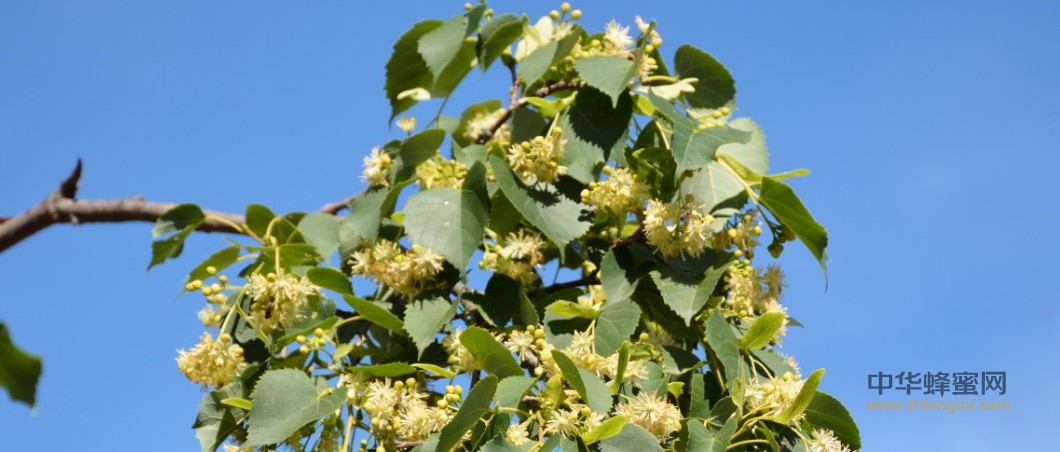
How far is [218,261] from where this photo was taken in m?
2.07

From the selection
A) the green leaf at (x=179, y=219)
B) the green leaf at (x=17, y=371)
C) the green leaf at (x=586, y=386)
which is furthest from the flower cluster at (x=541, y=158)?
the green leaf at (x=17, y=371)

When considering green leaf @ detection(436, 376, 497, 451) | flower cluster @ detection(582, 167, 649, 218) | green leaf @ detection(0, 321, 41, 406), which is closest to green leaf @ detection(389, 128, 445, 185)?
flower cluster @ detection(582, 167, 649, 218)

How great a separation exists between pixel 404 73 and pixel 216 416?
94cm

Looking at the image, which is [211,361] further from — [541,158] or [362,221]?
[541,158]

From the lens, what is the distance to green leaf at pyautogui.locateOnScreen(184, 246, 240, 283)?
6.73 ft

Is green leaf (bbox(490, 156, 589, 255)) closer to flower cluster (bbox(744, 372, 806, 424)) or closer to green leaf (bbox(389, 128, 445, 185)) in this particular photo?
green leaf (bbox(389, 128, 445, 185))

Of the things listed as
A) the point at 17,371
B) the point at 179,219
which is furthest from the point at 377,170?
the point at 17,371

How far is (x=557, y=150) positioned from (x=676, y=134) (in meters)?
0.24

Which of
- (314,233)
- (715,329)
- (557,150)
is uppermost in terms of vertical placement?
(557,150)

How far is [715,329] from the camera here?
1767mm

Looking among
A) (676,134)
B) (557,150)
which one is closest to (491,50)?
(557,150)

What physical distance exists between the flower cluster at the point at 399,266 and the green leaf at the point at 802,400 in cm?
70

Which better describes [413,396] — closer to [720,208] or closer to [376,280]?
[376,280]

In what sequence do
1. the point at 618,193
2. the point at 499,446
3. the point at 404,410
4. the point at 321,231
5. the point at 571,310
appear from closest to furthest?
1. the point at 499,446
2. the point at 404,410
3. the point at 571,310
4. the point at 618,193
5. the point at 321,231
